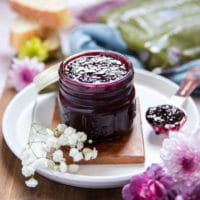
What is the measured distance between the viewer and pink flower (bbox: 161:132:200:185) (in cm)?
72

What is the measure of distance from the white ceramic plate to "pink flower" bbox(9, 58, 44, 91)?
0.20ft

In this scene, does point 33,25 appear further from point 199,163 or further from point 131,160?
point 199,163

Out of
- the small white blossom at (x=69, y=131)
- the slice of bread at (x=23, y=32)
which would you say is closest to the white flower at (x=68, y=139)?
the small white blossom at (x=69, y=131)

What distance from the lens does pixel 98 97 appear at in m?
0.79

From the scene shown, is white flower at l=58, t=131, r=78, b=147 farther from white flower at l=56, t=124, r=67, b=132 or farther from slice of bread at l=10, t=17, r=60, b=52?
slice of bread at l=10, t=17, r=60, b=52

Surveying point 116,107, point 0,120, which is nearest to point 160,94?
point 116,107

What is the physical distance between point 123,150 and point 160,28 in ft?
1.36

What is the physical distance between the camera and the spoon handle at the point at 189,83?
3.16 ft

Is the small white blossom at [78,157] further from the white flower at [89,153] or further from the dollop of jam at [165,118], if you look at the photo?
the dollop of jam at [165,118]

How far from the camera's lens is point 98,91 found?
2.58 feet

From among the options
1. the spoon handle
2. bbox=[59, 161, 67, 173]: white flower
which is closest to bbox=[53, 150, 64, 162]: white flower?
bbox=[59, 161, 67, 173]: white flower

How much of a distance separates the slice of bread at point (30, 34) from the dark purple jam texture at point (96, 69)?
34 cm

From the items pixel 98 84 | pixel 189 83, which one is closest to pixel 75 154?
pixel 98 84

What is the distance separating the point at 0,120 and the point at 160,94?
308 mm
